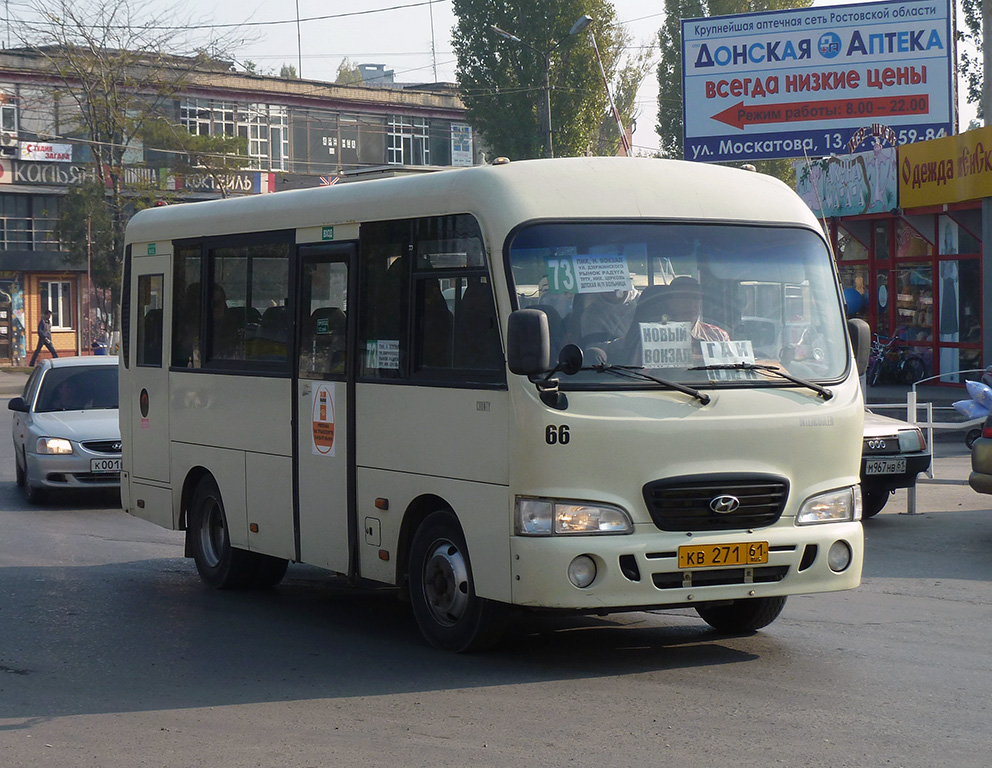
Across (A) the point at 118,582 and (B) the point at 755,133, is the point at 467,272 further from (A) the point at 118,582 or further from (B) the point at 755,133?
(B) the point at 755,133

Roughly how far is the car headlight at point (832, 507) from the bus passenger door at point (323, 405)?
2627 millimetres

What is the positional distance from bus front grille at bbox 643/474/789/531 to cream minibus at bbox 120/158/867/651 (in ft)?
0.03

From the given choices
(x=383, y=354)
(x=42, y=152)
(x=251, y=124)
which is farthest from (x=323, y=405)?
(x=251, y=124)

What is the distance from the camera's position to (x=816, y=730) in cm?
596

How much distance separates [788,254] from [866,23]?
25.6 metres

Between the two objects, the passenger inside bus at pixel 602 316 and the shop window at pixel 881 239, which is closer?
the passenger inside bus at pixel 602 316

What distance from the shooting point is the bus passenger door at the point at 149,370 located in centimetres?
1073

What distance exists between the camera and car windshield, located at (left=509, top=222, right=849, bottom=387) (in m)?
7.07

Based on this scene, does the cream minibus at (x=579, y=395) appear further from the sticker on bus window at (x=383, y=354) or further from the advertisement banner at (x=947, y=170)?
the advertisement banner at (x=947, y=170)

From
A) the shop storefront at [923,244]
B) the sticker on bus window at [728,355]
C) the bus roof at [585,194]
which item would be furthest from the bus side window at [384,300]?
the shop storefront at [923,244]

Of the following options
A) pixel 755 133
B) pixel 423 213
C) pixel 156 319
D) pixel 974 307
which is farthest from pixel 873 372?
pixel 423 213

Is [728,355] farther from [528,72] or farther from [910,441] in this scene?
[528,72]

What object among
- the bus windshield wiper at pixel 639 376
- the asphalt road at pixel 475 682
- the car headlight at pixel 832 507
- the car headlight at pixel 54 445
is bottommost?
the asphalt road at pixel 475 682

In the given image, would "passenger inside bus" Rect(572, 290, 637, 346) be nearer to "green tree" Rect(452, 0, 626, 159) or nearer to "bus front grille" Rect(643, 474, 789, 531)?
"bus front grille" Rect(643, 474, 789, 531)
